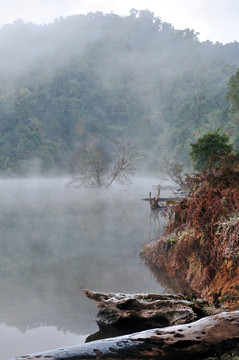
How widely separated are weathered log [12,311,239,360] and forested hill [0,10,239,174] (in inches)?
1576

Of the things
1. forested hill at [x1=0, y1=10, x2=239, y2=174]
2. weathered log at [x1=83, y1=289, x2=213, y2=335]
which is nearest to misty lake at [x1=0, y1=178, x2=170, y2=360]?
weathered log at [x1=83, y1=289, x2=213, y2=335]

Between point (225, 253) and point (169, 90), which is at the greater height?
point (169, 90)

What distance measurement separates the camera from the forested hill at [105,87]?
241 ft

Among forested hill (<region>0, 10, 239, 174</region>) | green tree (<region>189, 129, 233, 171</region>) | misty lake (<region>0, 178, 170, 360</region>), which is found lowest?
misty lake (<region>0, 178, 170, 360</region>)

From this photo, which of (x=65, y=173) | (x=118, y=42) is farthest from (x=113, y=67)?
(x=65, y=173)

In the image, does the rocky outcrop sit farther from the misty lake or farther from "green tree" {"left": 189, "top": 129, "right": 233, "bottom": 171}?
"green tree" {"left": 189, "top": 129, "right": 233, "bottom": 171}

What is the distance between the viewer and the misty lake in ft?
16.5

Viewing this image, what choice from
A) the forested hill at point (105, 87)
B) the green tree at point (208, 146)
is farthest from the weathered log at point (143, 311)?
the forested hill at point (105, 87)

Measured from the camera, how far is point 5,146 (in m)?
75.1

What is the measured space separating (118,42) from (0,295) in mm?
147418

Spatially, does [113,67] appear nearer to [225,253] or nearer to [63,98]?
[63,98]

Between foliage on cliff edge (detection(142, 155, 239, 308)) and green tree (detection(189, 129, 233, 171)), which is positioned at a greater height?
green tree (detection(189, 129, 233, 171))

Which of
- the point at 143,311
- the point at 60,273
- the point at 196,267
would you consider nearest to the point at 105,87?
the point at 60,273

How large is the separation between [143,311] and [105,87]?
4492 inches
